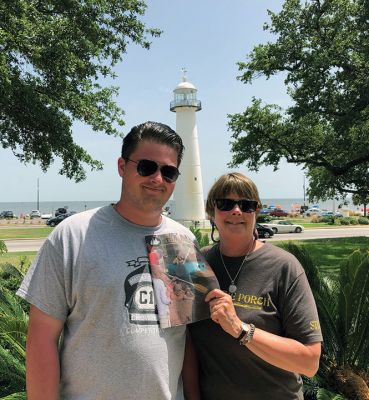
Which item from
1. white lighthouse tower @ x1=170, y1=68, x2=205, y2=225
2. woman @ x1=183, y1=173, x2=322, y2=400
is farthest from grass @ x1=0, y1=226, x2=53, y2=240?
woman @ x1=183, y1=173, x2=322, y2=400

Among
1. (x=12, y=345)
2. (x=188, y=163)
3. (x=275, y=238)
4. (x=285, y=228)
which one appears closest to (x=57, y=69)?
(x=12, y=345)

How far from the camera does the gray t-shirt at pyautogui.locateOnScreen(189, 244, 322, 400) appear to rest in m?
1.99

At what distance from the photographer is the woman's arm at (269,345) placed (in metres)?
1.86

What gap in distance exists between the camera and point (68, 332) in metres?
1.82

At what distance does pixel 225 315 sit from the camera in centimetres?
186

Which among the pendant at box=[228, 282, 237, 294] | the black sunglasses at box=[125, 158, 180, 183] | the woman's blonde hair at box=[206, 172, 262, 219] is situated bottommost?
the pendant at box=[228, 282, 237, 294]

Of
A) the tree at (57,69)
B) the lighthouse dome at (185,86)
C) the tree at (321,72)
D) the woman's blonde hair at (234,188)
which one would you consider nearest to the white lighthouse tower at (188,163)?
the lighthouse dome at (185,86)

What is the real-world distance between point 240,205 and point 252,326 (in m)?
0.64

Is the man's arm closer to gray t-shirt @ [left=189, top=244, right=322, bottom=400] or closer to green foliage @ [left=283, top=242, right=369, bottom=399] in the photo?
gray t-shirt @ [left=189, top=244, right=322, bottom=400]

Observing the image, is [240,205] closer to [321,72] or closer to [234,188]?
[234,188]

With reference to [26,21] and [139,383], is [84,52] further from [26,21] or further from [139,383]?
[139,383]

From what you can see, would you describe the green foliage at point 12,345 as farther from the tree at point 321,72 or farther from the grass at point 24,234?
the grass at point 24,234

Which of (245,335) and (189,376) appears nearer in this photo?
(245,335)

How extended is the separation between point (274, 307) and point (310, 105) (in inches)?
531
